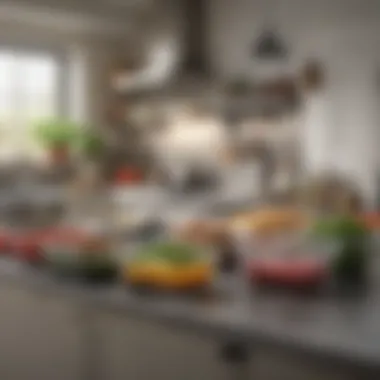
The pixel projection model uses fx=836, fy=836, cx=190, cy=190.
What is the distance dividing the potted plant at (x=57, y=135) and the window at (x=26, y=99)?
0.02 metres

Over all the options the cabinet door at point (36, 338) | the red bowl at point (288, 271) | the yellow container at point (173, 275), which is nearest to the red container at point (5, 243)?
the cabinet door at point (36, 338)

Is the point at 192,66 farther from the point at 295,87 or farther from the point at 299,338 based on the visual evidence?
the point at 299,338

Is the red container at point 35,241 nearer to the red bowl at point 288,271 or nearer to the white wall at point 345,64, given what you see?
the red bowl at point 288,271

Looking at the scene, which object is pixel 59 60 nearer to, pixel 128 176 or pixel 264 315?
pixel 128 176

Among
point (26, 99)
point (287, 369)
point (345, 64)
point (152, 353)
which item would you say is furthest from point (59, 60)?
point (287, 369)

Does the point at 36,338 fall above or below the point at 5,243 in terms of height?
below

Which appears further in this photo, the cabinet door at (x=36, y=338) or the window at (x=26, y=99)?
the window at (x=26, y=99)

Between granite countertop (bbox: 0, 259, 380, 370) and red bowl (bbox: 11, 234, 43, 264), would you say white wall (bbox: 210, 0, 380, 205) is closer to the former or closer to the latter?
granite countertop (bbox: 0, 259, 380, 370)

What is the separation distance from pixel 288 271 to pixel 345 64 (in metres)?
0.44

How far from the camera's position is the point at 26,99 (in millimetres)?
1685

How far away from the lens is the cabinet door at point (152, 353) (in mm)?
969

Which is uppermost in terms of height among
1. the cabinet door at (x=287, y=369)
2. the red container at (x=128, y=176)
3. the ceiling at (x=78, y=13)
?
the ceiling at (x=78, y=13)

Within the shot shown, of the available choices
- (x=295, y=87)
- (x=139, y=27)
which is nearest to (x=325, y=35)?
(x=295, y=87)

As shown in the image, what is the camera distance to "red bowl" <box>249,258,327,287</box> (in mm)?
1090
